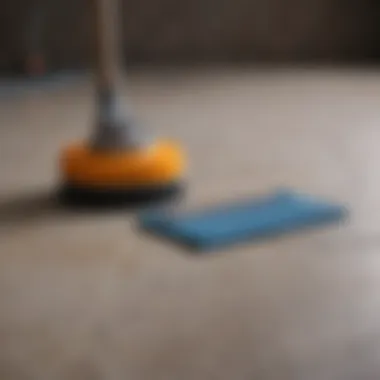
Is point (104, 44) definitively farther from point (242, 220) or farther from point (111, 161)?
point (242, 220)

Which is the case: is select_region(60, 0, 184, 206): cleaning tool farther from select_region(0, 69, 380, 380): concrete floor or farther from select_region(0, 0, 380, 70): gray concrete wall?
select_region(0, 0, 380, 70): gray concrete wall

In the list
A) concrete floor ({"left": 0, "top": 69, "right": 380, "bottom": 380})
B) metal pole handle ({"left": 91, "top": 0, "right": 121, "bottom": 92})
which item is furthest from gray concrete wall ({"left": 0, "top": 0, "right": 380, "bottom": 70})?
metal pole handle ({"left": 91, "top": 0, "right": 121, "bottom": 92})

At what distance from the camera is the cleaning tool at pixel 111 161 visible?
3.46ft

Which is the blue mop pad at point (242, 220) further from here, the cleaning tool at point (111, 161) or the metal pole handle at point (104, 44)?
the metal pole handle at point (104, 44)

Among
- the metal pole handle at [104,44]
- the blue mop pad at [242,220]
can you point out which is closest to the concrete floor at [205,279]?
the blue mop pad at [242,220]

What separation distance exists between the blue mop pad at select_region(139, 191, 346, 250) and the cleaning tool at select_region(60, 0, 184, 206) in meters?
0.05

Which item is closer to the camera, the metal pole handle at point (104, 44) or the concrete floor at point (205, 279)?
the concrete floor at point (205, 279)

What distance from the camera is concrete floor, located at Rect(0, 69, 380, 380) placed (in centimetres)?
67

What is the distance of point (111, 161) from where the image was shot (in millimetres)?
1058

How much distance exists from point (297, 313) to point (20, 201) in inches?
16.9

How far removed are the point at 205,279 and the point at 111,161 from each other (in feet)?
0.88

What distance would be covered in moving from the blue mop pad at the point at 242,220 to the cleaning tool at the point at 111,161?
0.17 ft

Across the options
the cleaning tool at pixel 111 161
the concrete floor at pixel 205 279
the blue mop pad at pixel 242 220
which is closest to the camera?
the concrete floor at pixel 205 279

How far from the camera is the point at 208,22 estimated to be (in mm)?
2111
